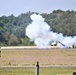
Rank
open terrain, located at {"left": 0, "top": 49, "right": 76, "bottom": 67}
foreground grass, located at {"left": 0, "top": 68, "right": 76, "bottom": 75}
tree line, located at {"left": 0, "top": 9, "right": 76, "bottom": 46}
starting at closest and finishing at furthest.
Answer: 1. foreground grass, located at {"left": 0, "top": 68, "right": 76, "bottom": 75}
2. open terrain, located at {"left": 0, "top": 49, "right": 76, "bottom": 67}
3. tree line, located at {"left": 0, "top": 9, "right": 76, "bottom": 46}

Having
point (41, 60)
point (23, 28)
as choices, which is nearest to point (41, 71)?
point (41, 60)

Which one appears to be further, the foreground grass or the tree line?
the tree line

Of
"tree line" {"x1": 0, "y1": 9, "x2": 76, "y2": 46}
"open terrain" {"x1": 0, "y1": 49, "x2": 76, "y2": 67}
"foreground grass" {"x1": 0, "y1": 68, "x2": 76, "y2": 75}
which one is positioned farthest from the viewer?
"tree line" {"x1": 0, "y1": 9, "x2": 76, "y2": 46}

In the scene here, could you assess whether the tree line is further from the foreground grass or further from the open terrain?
the foreground grass

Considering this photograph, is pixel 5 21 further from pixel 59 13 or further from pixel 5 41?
pixel 5 41

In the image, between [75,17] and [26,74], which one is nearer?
[26,74]

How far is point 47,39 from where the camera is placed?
5634cm

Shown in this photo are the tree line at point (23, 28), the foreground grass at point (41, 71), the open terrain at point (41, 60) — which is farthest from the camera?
the tree line at point (23, 28)

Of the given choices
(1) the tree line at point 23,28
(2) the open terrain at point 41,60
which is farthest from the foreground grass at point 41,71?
(1) the tree line at point 23,28

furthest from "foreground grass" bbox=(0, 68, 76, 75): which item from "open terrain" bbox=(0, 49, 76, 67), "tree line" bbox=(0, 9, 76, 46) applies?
"tree line" bbox=(0, 9, 76, 46)

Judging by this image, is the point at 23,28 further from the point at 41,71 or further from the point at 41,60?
the point at 41,71

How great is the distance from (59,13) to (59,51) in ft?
267

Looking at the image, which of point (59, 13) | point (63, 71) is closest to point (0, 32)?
point (59, 13)

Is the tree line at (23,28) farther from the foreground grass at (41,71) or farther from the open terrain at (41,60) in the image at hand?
the foreground grass at (41,71)
